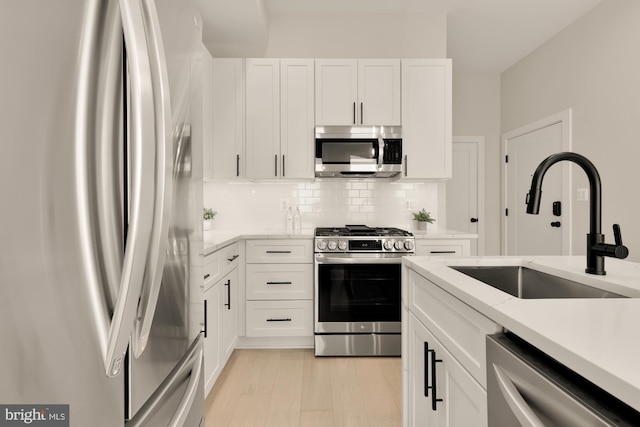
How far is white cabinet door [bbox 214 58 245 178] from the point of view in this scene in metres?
3.24

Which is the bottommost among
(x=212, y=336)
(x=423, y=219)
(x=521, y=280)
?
(x=212, y=336)

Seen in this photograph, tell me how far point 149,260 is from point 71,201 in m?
0.16

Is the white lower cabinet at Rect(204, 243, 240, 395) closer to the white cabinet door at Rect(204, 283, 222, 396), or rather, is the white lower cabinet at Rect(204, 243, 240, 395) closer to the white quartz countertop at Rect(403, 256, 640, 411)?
the white cabinet door at Rect(204, 283, 222, 396)

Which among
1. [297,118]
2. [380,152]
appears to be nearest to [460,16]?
[380,152]

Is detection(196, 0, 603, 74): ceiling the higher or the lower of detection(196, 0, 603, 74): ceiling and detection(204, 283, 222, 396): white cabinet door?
the higher

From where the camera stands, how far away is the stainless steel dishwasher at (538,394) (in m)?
0.51

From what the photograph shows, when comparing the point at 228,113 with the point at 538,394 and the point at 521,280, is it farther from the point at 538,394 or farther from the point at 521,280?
the point at 538,394

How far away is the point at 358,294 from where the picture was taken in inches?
113

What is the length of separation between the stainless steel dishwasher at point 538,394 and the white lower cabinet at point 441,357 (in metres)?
0.07

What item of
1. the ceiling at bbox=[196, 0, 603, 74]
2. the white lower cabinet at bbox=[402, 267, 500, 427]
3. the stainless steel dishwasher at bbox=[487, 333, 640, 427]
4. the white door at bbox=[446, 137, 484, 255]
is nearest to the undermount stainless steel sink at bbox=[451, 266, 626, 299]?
the white lower cabinet at bbox=[402, 267, 500, 427]

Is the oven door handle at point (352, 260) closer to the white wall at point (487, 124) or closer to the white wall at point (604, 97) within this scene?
the white wall at point (604, 97)

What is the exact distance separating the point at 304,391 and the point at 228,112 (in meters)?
2.42

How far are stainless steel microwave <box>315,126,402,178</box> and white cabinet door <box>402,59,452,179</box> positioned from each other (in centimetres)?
14

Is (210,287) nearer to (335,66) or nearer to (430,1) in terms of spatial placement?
(335,66)
